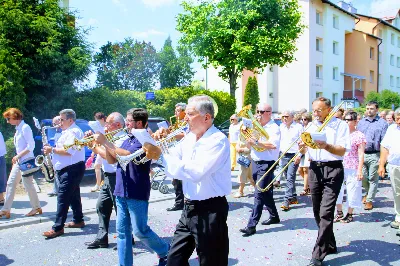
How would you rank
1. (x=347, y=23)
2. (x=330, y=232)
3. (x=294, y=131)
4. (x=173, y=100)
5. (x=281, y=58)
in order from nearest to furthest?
(x=330, y=232) < (x=294, y=131) < (x=173, y=100) < (x=281, y=58) < (x=347, y=23)

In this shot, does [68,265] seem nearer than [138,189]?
No

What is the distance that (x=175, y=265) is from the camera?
10.6 feet

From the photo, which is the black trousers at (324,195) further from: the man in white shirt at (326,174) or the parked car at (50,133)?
the parked car at (50,133)

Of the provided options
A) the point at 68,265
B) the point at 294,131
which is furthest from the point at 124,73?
the point at 68,265

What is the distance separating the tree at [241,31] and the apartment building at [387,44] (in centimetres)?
2480

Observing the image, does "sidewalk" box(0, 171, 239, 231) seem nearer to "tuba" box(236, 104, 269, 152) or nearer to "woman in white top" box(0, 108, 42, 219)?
"woman in white top" box(0, 108, 42, 219)

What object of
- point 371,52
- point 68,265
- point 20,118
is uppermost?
point 371,52

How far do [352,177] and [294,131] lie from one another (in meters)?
1.89

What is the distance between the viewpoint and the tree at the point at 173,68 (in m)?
53.2

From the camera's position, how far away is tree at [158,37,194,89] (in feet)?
175

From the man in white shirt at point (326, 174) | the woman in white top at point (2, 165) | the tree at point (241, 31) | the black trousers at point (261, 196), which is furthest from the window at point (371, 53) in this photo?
the woman in white top at point (2, 165)

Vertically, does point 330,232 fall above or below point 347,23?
below

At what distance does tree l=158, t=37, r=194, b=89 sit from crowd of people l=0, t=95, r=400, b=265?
1774 inches

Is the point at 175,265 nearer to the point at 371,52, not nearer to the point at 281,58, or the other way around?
the point at 281,58
